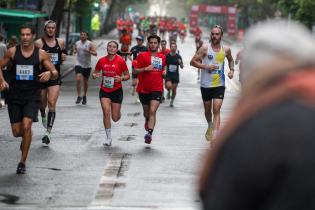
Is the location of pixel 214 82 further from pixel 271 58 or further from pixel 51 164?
pixel 271 58

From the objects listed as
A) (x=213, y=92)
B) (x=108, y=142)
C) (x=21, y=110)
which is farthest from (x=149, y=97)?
(x=21, y=110)

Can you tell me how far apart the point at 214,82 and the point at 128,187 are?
4.62 meters

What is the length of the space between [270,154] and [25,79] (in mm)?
9400

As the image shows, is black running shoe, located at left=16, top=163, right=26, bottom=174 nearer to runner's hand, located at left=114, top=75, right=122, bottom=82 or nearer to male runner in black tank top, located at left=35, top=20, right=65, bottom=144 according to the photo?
male runner in black tank top, located at left=35, top=20, right=65, bottom=144

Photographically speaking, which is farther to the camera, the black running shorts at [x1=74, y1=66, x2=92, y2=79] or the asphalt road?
the black running shorts at [x1=74, y1=66, x2=92, y2=79]

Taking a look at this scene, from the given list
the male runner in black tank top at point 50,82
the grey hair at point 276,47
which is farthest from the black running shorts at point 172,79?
the grey hair at point 276,47

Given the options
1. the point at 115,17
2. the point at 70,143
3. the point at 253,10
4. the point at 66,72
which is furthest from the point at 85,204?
the point at 115,17

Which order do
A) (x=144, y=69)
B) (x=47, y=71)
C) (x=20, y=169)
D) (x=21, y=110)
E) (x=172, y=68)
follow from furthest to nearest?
(x=172, y=68) → (x=144, y=69) → (x=47, y=71) → (x=21, y=110) → (x=20, y=169)

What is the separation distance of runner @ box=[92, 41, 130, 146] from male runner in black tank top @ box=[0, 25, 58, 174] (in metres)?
2.46

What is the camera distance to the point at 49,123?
14383 mm

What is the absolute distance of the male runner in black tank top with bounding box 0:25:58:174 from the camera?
37.4 feet

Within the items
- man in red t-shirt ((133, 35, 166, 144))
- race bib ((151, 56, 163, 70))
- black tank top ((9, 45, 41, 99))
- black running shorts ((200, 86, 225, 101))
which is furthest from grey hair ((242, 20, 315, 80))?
race bib ((151, 56, 163, 70))

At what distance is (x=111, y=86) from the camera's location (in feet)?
46.9

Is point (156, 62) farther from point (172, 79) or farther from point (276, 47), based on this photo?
point (276, 47)
